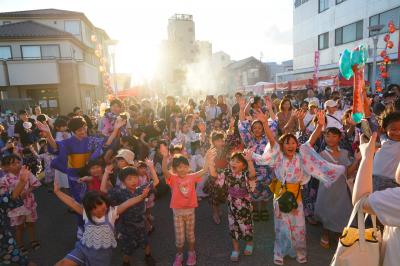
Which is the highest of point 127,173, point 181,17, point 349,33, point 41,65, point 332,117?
point 181,17

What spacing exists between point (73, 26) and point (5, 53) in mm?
7820

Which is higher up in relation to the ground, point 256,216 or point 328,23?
point 328,23

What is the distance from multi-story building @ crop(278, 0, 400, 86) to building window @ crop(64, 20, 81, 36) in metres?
23.1

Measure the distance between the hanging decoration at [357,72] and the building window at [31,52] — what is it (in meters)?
25.1

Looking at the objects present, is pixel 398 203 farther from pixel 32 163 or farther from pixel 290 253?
pixel 32 163

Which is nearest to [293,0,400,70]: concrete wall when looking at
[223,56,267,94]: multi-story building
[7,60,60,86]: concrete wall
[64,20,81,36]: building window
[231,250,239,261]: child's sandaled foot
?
[223,56,267,94]: multi-story building

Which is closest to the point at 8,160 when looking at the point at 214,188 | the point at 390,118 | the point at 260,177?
the point at 214,188

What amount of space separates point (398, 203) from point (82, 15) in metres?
31.8

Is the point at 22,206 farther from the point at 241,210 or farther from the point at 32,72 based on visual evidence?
the point at 32,72

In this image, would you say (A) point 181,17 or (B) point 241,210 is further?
(A) point 181,17

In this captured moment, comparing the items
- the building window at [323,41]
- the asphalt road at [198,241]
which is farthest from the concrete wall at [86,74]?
the building window at [323,41]

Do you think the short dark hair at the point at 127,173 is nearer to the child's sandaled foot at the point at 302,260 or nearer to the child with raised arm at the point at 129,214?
the child with raised arm at the point at 129,214

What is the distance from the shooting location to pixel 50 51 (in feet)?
76.1

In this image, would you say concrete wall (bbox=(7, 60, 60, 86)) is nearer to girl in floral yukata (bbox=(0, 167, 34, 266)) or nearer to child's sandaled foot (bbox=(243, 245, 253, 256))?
girl in floral yukata (bbox=(0, 167, 34, 266))
